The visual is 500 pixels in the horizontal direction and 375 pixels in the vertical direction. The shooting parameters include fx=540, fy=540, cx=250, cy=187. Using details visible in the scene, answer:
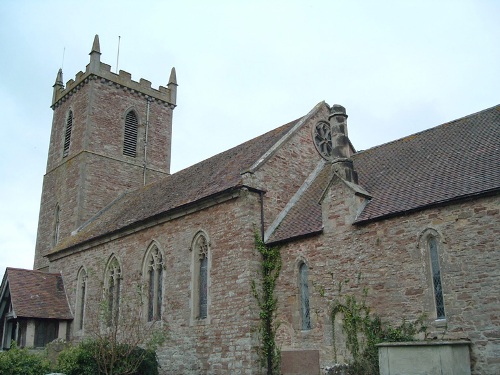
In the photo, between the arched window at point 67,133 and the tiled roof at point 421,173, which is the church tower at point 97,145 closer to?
the arched window at point 67,133

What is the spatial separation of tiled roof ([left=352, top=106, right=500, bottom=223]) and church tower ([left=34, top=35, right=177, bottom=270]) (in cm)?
1653

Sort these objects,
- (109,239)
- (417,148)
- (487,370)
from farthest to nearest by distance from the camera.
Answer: (109,239) → (417,148) → (487,370)

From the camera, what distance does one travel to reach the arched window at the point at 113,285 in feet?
75.0

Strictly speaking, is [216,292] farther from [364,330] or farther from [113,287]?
[113,287]

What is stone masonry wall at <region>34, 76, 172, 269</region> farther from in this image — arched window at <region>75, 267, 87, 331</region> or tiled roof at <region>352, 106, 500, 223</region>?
tiled roof at <region>352, 106, 500, 223</region>

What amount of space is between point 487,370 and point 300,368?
549cm

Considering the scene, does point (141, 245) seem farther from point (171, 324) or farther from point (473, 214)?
point (473, 214)

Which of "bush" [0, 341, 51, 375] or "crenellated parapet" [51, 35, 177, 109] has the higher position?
"crenellated parapet" [51, 35, 177, 109]

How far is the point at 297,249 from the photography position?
1702cm

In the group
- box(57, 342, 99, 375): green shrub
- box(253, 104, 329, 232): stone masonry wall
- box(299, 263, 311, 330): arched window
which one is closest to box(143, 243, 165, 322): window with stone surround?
box(57, 342, 99, 375): green shrub

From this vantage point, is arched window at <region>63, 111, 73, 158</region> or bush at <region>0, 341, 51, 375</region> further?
arched window at <region>63, 111, 73, 158</region>

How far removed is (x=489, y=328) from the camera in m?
12.3

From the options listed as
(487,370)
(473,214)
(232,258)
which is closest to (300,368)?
(232,258)

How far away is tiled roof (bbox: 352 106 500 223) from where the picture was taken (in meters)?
14.1
